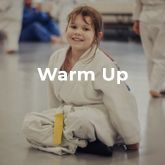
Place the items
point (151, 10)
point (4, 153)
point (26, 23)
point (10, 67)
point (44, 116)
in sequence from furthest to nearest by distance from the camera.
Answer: point (26, 23)
point (10, 67)
point (151, 10)
point (44, 116)
point (4, 153)

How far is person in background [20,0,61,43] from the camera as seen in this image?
9.73 meters

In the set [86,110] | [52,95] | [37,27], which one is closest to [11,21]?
[37,27]

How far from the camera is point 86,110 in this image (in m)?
2.25

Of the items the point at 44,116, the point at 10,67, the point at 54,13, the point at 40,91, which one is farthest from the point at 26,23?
the point at 44,116

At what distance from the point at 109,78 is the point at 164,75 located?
72.0 inches

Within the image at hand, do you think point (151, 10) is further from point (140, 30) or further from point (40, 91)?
point (40, 91)

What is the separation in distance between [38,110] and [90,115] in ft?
3.13

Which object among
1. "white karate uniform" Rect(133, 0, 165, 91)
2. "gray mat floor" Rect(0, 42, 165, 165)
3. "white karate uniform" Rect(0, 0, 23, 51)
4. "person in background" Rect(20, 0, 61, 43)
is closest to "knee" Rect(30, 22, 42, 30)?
"person in background" Rect(20, 0, 61, 43)

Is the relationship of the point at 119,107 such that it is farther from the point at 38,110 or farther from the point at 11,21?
the point at 11,21

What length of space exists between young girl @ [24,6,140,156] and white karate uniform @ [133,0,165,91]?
1515mm

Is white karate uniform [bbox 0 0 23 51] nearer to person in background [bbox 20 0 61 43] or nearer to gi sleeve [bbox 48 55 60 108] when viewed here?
person in background [bbox 20 0 61 43]

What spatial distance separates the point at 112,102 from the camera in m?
2.23

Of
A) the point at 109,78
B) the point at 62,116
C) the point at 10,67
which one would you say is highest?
the point at 109,78

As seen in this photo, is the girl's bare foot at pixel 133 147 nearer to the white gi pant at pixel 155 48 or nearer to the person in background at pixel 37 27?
the white gi pant at pixel 155 48
